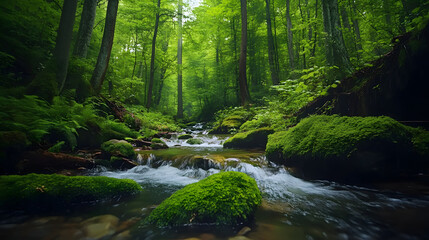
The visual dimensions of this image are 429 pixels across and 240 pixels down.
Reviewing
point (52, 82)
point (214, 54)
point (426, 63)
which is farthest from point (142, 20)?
point (426, 63)

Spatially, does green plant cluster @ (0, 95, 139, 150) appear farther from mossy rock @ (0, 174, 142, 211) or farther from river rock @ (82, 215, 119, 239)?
river rock @ (82, 215, 119, 239)

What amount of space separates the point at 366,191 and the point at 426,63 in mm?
2458

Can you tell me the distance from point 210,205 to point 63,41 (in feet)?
23.0

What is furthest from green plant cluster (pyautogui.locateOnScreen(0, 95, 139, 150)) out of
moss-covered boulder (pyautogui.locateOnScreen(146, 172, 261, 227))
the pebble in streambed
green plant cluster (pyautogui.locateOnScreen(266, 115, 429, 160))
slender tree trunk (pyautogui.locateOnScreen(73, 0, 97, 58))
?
green plant cluster (pyautogui.locateOnScreen(266, 115, 429, 160))

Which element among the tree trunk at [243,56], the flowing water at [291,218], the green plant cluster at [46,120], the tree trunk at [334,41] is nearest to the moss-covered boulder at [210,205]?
the flowing water at [291,218]

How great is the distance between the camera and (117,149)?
5562 mm

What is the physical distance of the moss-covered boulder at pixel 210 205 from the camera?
211 cm

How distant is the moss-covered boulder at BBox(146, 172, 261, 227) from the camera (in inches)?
83.0

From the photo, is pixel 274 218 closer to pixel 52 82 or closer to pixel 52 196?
pixel 52 196

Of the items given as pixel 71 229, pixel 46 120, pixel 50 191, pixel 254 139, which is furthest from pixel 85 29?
pixel 71 229

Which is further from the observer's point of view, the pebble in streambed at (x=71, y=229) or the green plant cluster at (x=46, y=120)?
the green plant cluster at (x=46, y=120)

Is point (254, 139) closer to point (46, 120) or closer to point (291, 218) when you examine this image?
point (291, 218)

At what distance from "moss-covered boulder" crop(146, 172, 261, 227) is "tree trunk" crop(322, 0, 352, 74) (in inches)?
186

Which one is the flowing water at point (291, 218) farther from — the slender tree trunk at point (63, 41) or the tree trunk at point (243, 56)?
the tree trunk at point (243, 56)
